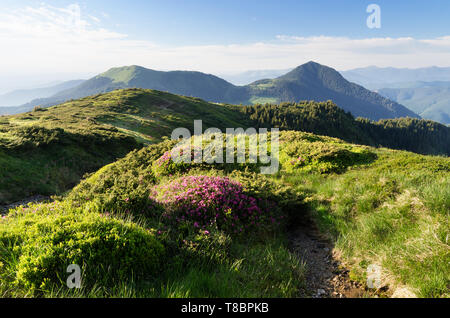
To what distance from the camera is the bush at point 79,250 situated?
13.4ft

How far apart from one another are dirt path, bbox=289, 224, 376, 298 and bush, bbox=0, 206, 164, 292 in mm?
3685

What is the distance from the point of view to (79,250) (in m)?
4.41

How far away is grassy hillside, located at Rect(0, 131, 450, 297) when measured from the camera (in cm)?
423

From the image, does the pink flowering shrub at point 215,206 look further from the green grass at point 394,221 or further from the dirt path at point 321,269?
the green grass at point 394,221

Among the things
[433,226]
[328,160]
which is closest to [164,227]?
[433,226]

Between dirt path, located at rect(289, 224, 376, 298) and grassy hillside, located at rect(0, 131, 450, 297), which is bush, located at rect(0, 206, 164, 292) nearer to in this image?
grassy hillside, located at rect(0, 131, 450, 297)

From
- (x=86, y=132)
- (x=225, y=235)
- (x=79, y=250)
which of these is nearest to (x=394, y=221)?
(x=225, y=235)

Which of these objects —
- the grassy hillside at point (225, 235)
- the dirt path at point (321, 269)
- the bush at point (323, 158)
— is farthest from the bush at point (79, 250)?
the bush at point (323, 158)

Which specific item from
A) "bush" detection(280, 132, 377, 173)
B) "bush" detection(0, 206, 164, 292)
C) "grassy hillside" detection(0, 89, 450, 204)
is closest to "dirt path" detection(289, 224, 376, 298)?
"bush" detection(0, 206, 164, 292)

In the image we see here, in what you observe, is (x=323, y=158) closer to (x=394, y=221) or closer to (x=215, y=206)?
(x=394, y=221)

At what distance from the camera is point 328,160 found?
12.0 m

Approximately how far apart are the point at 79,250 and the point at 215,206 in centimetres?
399
